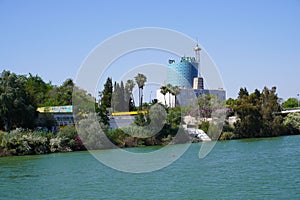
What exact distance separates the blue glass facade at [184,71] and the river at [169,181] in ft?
220

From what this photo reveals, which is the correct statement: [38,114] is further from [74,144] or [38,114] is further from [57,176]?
[57,176]

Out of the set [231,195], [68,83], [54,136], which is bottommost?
[231,195]

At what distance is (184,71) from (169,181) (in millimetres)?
97602

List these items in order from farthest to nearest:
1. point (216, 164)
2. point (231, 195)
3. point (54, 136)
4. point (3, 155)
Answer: point (54, 136) < point (3, 155) < point (216, 164) < point (231, 195)

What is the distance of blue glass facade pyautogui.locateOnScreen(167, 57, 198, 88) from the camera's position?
102 metres

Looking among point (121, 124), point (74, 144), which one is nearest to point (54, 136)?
point (74, 144)

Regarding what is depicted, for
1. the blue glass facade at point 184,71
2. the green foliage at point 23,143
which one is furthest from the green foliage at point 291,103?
the green foliage at point 23,143

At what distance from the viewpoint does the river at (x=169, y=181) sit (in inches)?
785

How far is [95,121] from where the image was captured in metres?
48.4

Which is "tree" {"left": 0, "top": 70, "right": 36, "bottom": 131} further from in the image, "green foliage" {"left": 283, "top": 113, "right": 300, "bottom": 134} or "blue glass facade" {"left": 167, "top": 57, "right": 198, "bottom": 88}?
"blue glass facade" {"left": 167, "top": 57, "right": 198, "bottom": 88}

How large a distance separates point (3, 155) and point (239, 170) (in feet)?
85.1

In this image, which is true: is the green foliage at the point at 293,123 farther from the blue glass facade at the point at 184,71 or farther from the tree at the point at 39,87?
the tree at the point at 39,87

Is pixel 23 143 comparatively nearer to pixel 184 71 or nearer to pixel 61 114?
pixel 61 114

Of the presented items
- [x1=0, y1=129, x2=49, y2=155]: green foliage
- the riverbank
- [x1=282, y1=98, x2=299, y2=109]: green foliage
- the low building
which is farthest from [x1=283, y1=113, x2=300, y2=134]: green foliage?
[x1=282, y1=98, x2=299, y2=109]: green foliage
